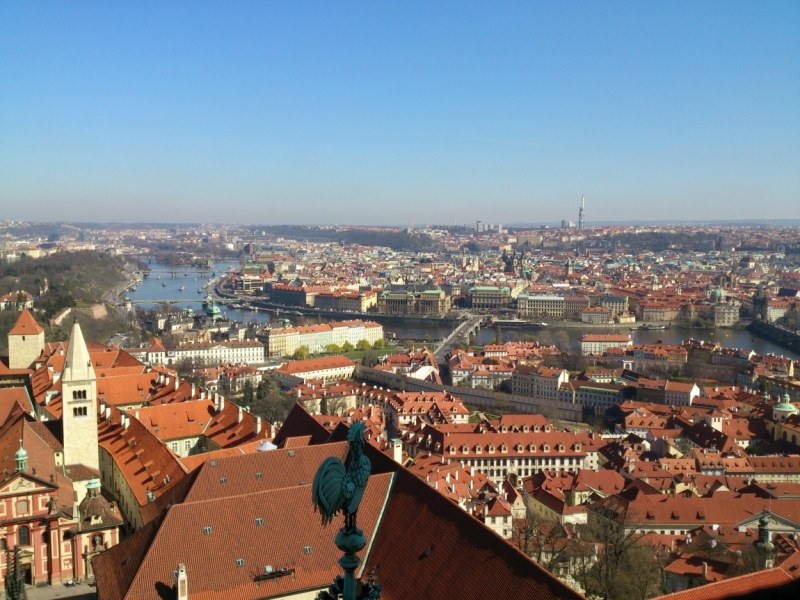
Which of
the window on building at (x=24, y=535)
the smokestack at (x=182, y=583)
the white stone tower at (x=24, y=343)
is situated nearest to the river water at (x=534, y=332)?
the white stone tower at (x=24, y=343)

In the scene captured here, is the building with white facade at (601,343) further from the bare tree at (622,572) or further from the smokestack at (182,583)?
the smokestack at (182,583)

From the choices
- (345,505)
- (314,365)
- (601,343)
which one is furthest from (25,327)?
(601,343)

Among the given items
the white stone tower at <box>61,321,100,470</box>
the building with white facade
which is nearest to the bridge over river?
the building with white facade

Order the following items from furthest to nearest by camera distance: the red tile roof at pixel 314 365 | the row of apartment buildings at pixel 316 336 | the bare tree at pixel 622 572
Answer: the row of apartment buildings at pixel 316 336 < the red tile roof at pixel 314 365 < the bare tree at pixel 622 572

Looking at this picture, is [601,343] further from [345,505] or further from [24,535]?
[345,505]

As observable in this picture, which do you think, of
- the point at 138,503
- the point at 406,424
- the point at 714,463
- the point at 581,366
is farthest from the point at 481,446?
the point at 581,366
